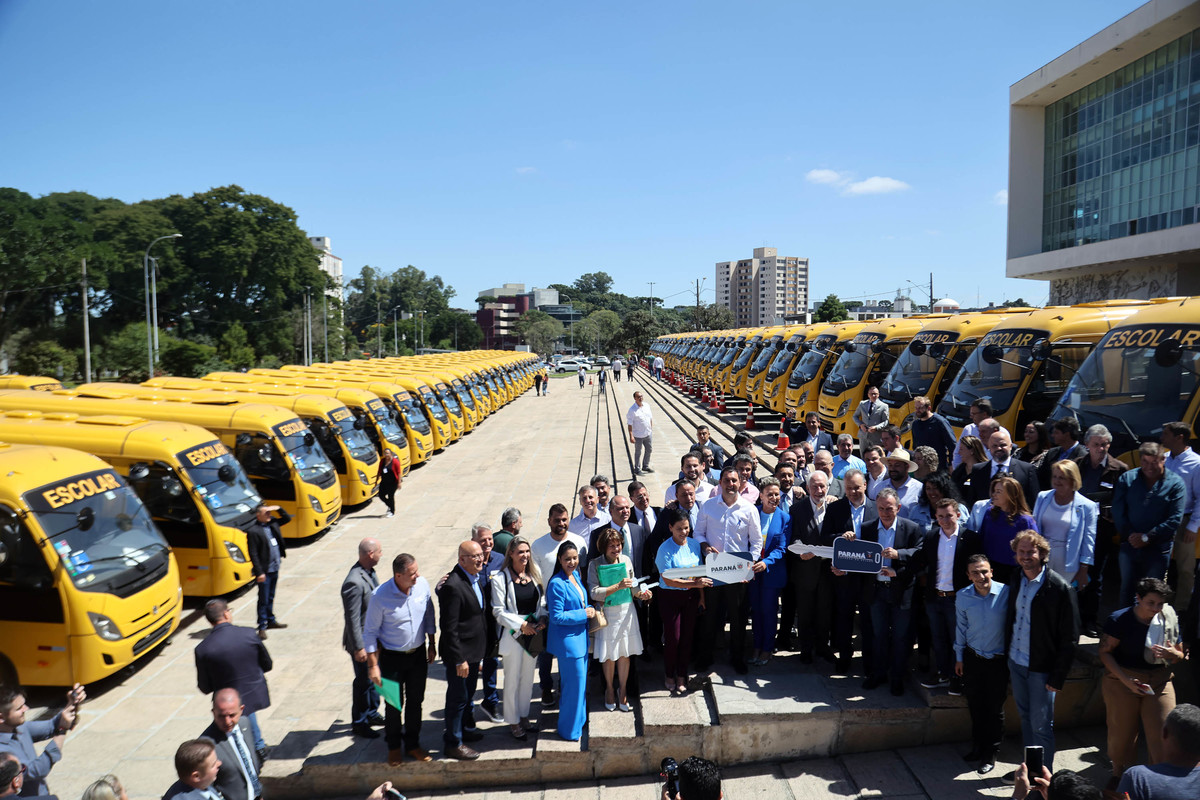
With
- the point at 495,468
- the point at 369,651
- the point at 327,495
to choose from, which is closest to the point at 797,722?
the point at 369,651

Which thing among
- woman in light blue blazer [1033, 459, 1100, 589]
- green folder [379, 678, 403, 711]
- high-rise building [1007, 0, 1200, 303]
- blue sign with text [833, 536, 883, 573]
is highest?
high-rise building [1007, 0, 1200, 303]

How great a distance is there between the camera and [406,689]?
5727 mm

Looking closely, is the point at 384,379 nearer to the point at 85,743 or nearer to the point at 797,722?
the point at 85,743

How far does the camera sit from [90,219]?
53875 mm

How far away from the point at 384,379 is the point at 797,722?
1803 centimetres

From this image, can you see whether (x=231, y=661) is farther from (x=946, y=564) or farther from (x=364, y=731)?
(x=946, y=564)

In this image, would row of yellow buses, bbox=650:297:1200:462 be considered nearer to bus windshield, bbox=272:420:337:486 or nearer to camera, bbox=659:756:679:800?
camera, bbox=659:756:679:800

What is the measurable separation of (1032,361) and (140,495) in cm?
1229

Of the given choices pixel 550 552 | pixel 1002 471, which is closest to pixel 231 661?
pixel 550 552

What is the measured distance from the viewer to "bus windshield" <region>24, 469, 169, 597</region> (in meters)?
7.67

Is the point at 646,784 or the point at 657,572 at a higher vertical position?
the point at 657,572

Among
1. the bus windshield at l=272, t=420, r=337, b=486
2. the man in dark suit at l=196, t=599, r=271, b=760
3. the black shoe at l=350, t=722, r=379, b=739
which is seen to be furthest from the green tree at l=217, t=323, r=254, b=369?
the black shoe at l=350, t=722, r=379, b=739

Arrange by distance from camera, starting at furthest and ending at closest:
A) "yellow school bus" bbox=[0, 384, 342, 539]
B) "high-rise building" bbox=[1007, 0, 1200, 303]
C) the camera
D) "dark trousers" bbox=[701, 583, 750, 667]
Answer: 1. "high-rise building" bbox=[1007, 0, 1200, 303]
2. "yellow school bus" bbox=[0, 384, 342, 539]
3. "dark trousers" bbox=[701, 583, 750, 667]
4. the camera

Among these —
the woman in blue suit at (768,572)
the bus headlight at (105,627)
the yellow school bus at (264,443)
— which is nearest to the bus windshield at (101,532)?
the bus headlight at (105,627)
